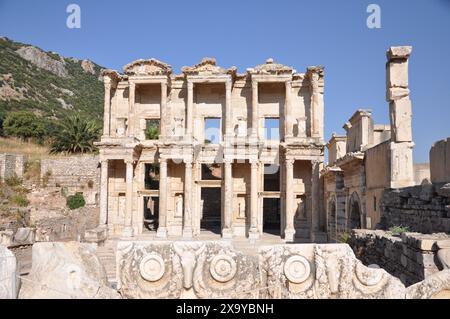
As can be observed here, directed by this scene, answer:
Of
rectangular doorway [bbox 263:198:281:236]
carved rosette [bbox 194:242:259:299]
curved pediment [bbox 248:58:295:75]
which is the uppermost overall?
curved pediment [bbox 248:58:295:75]

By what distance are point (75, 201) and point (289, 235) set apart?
15542 mm

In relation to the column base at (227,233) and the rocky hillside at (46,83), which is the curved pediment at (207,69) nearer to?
the column base at (227,233)

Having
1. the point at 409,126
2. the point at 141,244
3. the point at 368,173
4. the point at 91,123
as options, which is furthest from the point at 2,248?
the point at 91,123

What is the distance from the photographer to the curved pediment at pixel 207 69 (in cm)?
2194

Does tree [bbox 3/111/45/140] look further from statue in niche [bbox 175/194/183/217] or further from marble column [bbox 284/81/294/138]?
marble column [bbox 284/81/294/138]

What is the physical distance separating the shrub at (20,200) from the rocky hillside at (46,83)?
2078 cm

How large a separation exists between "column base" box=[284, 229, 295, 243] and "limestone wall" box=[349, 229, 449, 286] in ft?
34.7

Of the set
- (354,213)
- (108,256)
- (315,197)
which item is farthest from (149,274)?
(315,197)

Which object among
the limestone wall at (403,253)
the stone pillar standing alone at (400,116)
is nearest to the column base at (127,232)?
the limestone wall at (403,253)

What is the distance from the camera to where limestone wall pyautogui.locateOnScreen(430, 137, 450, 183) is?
842 centimetres

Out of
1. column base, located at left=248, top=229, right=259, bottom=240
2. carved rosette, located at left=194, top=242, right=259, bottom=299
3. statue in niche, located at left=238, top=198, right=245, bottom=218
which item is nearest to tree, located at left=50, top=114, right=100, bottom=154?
statue in niche, located at left=238, top=198, right=245, bottom=218

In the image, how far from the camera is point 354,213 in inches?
588
